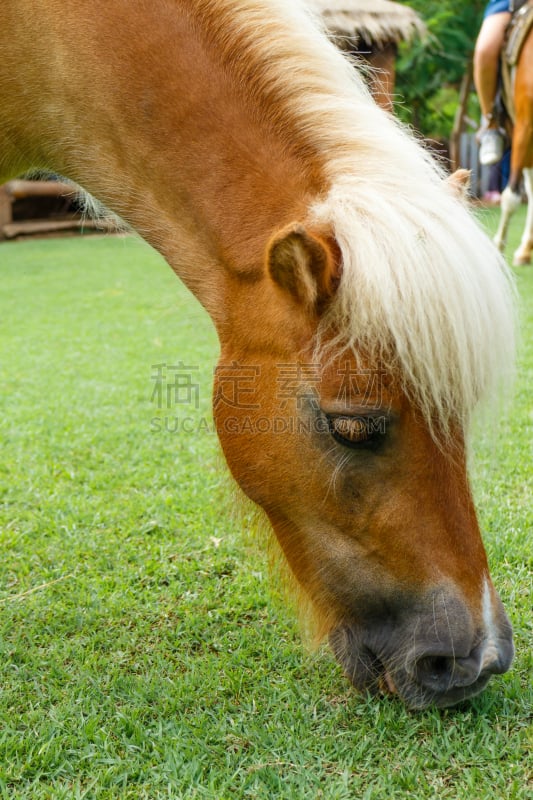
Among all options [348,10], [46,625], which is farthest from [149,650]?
[348,10]

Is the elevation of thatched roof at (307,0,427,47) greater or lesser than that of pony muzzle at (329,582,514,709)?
lesser

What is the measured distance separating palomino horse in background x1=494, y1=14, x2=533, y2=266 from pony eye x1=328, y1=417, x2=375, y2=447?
5.54 m

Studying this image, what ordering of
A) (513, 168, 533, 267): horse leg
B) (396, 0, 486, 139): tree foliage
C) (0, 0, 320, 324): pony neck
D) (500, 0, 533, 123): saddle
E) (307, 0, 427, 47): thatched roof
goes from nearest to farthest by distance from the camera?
1. (0, 0, 320, 324): pony neck
2. (500, 0, 533, 123): saddle
3. (513, 168, 533, 267): horse leg
4. (307, 0, 427, 47): thatched roof
5. (396, 0, 486, 139): tree foliage

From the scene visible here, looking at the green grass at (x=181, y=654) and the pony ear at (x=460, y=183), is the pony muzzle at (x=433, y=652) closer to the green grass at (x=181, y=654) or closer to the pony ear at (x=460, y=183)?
the green grass at (x=181, y=654)

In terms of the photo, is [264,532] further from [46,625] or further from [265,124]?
[265,124]

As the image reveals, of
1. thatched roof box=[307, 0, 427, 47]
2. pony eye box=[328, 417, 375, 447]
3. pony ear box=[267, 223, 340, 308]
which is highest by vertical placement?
pony ear box=[267, 223, 340, 308]

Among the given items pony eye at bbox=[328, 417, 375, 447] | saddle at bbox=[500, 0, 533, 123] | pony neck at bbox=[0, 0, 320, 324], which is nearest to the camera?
pony eye at bbox=[328, 417, 375, 447]

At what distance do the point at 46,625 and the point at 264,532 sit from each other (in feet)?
2.79

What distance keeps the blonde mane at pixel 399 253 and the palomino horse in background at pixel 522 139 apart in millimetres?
5272

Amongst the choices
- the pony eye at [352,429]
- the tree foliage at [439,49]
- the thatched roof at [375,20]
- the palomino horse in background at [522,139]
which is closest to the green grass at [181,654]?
the pony eye at [352,429]

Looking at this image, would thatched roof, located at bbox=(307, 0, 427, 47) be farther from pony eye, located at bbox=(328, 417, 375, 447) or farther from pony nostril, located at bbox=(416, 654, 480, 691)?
pony nostril, located at bbox=(416, 654, 480, 691)

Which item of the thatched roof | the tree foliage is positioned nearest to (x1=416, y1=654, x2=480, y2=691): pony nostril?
the thatched roof

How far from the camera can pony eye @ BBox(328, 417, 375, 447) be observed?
5.86 feet

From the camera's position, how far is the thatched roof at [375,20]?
10430 mm
